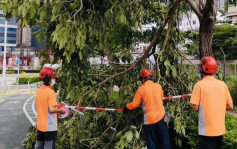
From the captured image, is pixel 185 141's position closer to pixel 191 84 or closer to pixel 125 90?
pixel 191 84

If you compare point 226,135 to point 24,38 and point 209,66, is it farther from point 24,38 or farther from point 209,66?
point 24,38

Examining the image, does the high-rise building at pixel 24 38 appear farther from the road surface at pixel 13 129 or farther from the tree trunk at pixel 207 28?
the tree trunk at pixel 207 28

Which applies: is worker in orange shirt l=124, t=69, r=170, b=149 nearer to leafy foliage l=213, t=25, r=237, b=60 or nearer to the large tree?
the large tree

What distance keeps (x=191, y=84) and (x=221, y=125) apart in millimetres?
2579

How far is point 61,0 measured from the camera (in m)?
3.75

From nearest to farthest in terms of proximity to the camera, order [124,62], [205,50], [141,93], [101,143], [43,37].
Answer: [43,37] < [141,93] < [101,143] < [205,50] < [124,62]

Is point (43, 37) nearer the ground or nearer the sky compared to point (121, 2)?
nearer the ground

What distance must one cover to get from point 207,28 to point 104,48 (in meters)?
2.27

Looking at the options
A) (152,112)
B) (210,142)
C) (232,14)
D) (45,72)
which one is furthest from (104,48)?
(232,14)

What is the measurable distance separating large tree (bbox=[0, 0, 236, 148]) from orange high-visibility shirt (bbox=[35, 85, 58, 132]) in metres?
0.49

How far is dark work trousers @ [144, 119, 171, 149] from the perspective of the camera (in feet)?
13.9

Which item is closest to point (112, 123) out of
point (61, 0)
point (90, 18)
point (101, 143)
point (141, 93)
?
point (101, 143)

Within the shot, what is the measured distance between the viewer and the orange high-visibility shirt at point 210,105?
3.08 meters

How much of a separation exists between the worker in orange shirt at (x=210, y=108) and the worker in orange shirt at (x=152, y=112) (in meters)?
1.09
